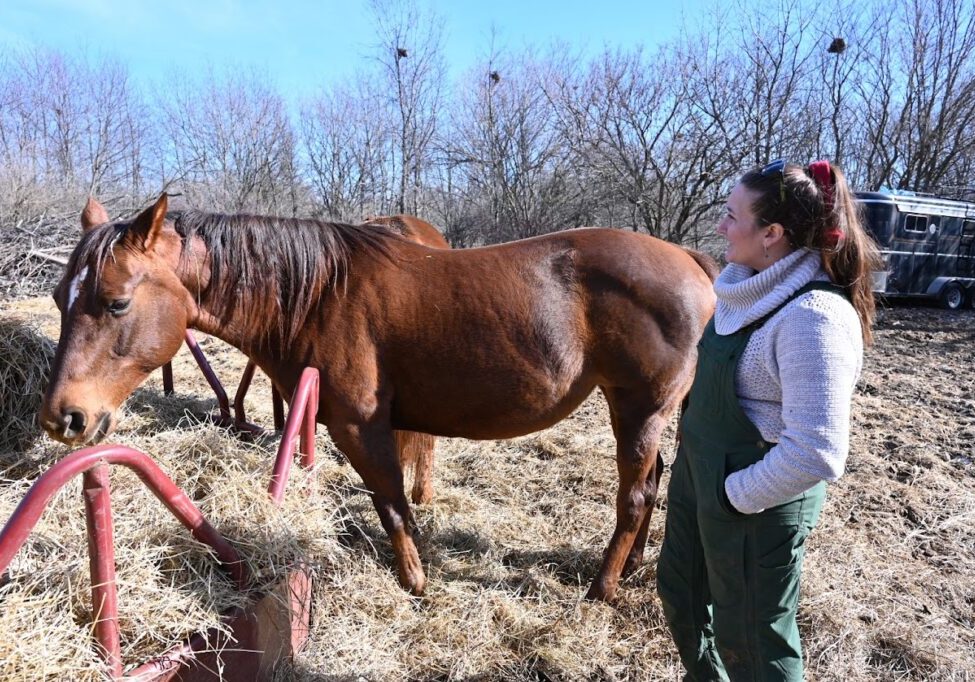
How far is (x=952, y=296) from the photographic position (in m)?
11.9

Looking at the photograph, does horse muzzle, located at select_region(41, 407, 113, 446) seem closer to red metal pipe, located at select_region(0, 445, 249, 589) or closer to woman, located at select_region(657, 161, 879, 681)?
red metal pipe, located at select_region(0, 445, 249, 589)

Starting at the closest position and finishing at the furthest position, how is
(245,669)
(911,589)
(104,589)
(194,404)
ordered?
(104,589)
(245,669)
(911,589)
(194,404)

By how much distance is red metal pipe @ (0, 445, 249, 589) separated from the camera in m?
1.03

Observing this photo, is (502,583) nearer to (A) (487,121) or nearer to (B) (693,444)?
(B) (693,444)

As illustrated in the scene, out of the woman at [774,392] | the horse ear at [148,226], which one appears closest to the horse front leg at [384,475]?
the horse ear at [148,226]

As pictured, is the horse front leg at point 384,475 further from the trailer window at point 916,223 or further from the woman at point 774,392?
the trailer window at point 916,223

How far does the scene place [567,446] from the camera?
430 centimetres

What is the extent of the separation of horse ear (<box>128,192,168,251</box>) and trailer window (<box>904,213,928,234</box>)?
47.1 feet

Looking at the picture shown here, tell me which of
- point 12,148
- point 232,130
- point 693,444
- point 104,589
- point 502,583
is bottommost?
point 502,583

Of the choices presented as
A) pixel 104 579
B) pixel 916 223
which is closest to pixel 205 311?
pixel 104 579

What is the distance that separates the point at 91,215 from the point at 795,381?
9.78 feet

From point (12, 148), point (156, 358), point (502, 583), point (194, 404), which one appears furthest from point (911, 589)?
point (12, 148)

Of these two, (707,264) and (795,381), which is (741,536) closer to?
(795,381)

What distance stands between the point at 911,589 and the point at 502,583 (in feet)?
6.47
